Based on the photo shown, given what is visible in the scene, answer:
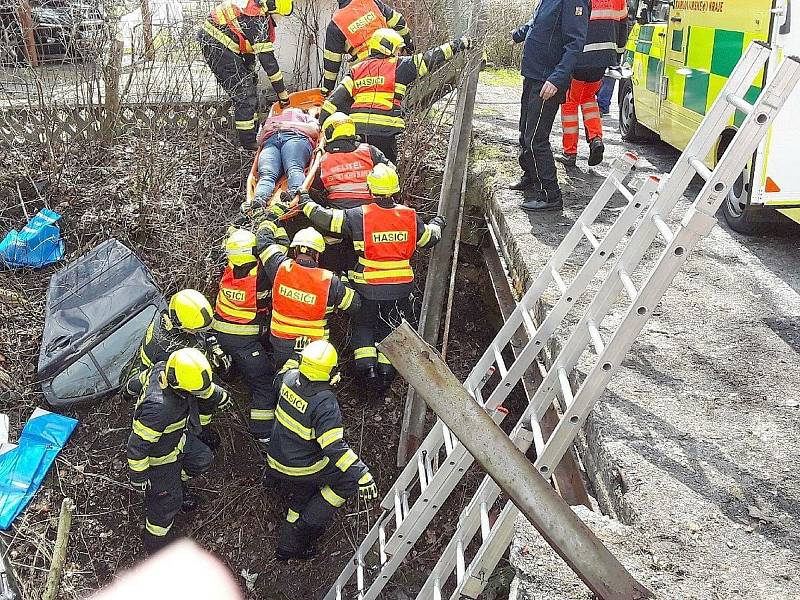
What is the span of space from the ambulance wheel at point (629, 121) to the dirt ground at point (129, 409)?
7.12ft

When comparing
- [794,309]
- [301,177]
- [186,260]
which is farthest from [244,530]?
[794,309]

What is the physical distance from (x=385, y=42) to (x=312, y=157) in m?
1.06

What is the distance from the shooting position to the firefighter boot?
4.45 m

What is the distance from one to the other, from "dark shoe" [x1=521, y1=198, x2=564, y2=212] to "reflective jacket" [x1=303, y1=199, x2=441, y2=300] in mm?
802

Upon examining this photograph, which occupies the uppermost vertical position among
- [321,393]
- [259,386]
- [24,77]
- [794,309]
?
[24,77]

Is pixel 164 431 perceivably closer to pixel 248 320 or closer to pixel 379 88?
pixel 248 320

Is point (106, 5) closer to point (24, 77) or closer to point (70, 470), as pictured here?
point (24, 77)

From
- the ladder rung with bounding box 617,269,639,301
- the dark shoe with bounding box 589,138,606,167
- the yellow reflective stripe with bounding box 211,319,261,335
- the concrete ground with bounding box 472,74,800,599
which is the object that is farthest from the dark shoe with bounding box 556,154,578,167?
the ladder rung with bounding box 617,269,639,301

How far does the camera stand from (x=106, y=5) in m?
5.47

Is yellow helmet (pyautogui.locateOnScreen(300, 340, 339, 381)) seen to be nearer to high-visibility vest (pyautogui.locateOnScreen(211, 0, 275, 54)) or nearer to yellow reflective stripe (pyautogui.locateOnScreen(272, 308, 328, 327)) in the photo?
yellow reflective stripe (pyautogui.locateOnScreen(272, 308, 328, 327))

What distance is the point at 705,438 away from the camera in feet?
9.14

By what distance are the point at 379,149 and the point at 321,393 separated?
8.19 feet

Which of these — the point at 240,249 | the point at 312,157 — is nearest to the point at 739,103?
the point at 240,249

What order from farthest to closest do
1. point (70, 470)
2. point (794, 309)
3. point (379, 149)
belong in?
point (379, 149), point (70, 470), point (794, 309)
